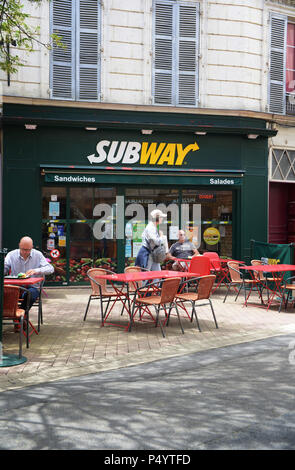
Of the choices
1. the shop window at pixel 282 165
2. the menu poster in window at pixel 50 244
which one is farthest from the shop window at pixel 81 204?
the shop window at pixel 282 165

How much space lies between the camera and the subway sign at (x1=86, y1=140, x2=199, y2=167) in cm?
1394

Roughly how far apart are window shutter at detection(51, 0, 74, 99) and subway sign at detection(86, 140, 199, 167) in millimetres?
1616

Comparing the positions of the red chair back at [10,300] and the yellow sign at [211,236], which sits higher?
the yellow sign at [211,236]

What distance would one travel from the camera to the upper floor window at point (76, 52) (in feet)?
45.5

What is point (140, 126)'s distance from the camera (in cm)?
1403

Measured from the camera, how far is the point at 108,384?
5.75 m

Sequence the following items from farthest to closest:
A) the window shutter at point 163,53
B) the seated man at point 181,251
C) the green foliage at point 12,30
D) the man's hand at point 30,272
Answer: the window shutter at point 163,53 < the seated man at point 181,251 < the green foliage at point 12,30 < the man's hand at point 30,272

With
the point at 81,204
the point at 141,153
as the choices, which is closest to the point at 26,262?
the point at 81,204

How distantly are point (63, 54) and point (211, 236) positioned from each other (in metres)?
6.08

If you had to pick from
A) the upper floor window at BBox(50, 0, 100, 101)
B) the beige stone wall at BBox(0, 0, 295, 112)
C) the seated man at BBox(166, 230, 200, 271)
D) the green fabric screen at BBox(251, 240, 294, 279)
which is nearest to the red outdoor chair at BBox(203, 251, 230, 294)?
the seated man at BBox(166, 230, 200, 271)

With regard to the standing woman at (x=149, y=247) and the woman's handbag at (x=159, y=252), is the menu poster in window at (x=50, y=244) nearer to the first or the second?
the standing woman at (x=149, y=247)

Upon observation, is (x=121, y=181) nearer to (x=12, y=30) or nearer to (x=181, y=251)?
(x=181, y=251)

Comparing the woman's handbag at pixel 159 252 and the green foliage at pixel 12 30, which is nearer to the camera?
the green foliage at pixel 12 30

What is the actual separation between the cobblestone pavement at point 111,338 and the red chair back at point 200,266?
757mm
